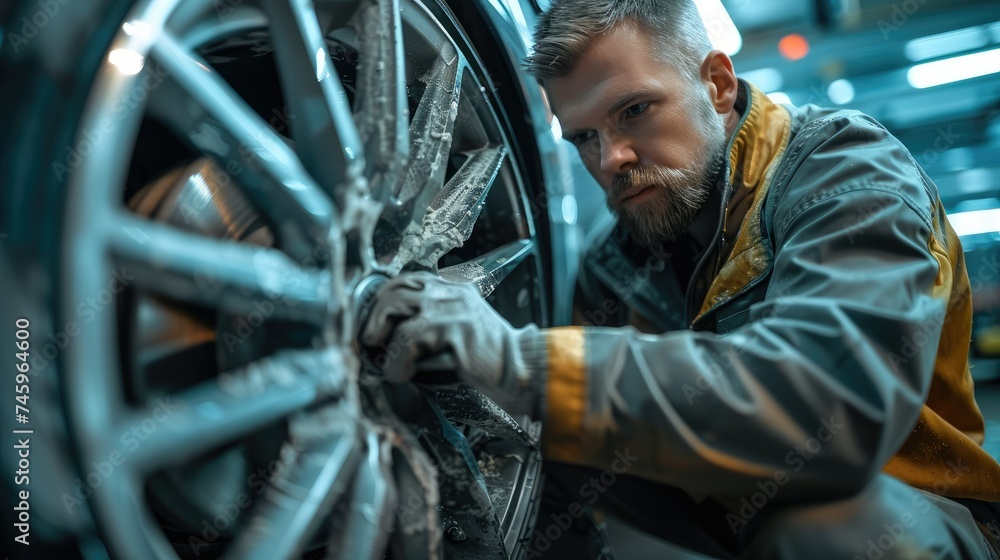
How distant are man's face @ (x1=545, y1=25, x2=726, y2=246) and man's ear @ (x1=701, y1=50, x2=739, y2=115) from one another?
42 millimetres

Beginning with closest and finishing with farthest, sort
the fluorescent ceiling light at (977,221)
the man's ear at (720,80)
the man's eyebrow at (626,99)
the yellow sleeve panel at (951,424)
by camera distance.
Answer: the yellow sleeve panel at (951,424), the man's eyebrow at (626,99), the man's ear at (720,80), the fluorescent ceiling light at (977,221)

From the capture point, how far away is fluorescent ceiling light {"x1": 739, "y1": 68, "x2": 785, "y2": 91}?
3.68 m

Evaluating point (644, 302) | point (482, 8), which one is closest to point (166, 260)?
point (482, 8)

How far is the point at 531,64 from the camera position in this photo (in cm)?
142

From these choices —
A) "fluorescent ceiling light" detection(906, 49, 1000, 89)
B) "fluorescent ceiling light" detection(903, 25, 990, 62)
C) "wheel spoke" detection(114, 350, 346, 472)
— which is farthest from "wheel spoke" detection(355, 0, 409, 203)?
"fluorescent ceiling light" detection(906, 49, 1000, 89)

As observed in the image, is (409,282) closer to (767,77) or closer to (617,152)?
(617,152)

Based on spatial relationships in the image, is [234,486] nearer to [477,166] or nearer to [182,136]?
[182,136]

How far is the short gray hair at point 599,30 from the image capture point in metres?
1.37

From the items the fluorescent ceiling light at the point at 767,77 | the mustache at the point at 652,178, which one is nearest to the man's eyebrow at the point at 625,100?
the mustache at the point at 652,178

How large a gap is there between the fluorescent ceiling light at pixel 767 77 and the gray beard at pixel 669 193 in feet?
8.01

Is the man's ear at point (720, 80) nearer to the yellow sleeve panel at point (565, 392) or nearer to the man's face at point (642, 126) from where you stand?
the man's face at point (642, 126)

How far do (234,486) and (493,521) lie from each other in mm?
393

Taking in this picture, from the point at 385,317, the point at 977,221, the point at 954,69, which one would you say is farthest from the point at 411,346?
the point at 977,221

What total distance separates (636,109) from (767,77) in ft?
8.82
